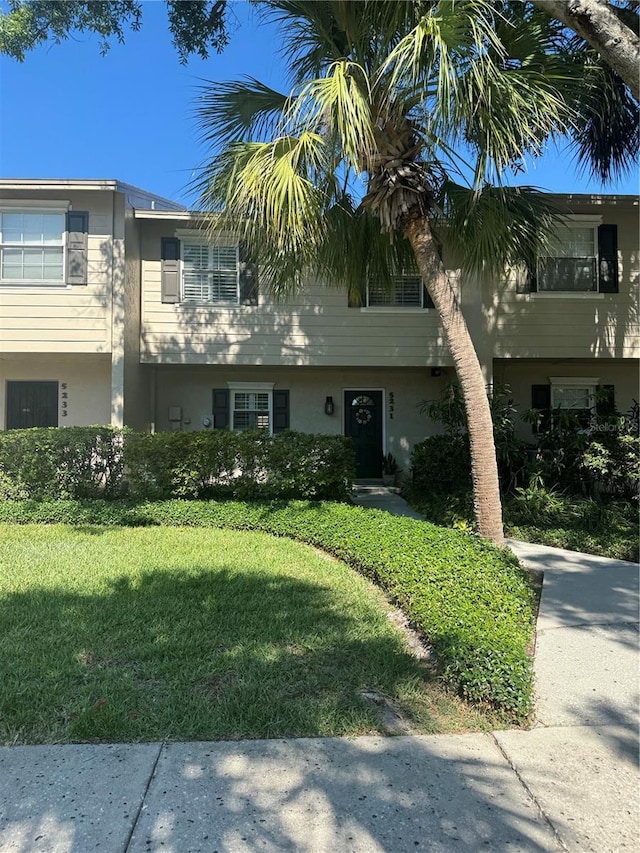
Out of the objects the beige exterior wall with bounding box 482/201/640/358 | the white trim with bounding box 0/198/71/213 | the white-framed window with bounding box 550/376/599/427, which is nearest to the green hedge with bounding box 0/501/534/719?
the beige exterior wall with bounding box 482/201/640/358

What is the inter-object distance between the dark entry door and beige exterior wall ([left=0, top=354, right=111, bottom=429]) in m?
5.46

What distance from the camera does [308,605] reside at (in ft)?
15.4

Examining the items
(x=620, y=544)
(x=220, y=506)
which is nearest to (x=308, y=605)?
(x=220, y=506)

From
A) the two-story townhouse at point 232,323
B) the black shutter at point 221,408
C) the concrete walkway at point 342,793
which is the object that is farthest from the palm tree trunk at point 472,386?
the black shutter at point 221,408

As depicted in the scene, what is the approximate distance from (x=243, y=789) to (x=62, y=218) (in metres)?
10.8

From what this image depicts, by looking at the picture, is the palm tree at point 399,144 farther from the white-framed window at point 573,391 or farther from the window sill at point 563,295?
the white-framed window at point 573,391

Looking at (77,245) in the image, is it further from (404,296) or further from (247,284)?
(404,296)

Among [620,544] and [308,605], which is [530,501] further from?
[308,605]

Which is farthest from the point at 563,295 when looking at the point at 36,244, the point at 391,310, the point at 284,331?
the point at 36,244

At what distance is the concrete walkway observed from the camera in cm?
214

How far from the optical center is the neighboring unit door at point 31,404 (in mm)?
11648

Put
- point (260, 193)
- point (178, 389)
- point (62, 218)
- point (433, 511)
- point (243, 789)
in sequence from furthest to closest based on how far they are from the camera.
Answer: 1. point (178, 389)
2. point (62, 218)
3. point (433, 511)
4. point (260, 193)
5. point (243, 789)

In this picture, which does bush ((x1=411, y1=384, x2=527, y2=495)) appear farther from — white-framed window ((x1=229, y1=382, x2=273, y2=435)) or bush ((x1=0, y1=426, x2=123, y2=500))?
bush ((x1=0, y1=426, x2=123, y2=500))

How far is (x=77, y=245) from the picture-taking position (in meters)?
10.2
